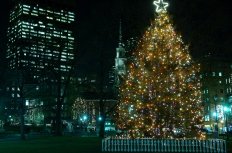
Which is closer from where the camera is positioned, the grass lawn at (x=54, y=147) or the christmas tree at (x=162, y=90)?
the christmas tree at (x=162, y=90)

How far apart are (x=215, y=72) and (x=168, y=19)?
96.2 metres

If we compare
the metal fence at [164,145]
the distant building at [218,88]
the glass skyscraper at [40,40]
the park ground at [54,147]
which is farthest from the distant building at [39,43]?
the distant building at [218,88]

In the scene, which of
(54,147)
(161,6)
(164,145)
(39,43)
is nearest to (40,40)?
(39,43)

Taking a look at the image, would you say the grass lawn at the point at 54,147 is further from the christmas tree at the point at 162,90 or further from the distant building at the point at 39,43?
the distant building at the point at 39,43

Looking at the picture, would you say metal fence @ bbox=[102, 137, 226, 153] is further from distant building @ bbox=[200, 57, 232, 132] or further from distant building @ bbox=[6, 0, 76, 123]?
distant building @ bbox=[200, 57, 232, 132]

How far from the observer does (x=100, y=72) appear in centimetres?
4709

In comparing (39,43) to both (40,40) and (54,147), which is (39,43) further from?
(54,147)

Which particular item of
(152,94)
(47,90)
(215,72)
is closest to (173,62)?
(152,94)

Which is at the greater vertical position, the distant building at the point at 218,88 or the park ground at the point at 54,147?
the distant building at the point at 218,88

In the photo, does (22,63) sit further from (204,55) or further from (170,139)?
(170,139)

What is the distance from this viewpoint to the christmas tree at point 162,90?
88.4 feet

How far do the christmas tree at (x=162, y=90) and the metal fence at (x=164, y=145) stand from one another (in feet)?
6.45

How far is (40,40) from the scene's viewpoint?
47.0m

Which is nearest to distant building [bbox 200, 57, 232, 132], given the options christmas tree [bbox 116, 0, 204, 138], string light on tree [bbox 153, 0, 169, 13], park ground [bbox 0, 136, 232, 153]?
park ground [bbox 0, 136, 232, 153]
